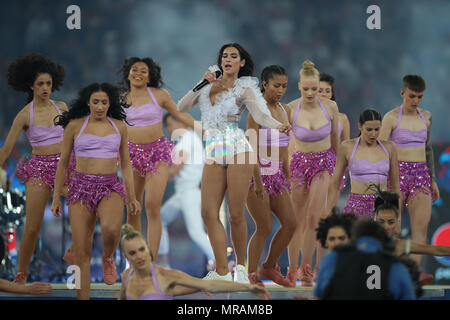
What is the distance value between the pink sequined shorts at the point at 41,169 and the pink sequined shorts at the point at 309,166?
5.97 feet

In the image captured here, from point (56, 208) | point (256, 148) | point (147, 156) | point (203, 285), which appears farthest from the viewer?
point (147, 156)

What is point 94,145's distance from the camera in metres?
Result: 5.52

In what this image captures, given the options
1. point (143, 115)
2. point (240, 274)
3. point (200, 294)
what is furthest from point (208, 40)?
point (200, 294)

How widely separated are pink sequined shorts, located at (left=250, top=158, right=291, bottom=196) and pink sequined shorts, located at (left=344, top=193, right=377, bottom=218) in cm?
54

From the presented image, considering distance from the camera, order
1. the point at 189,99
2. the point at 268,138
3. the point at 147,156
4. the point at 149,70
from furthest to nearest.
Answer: the point at 149,70 → the point at 147,156 → the point at 268,138 → the point at 189,99

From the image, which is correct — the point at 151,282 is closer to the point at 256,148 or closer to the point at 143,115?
the point at 256,148

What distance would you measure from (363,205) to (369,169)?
0.93ft

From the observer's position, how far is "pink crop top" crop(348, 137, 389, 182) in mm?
6223

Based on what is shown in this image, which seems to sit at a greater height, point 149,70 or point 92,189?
point 149,70

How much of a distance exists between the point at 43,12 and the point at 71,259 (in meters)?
3.83

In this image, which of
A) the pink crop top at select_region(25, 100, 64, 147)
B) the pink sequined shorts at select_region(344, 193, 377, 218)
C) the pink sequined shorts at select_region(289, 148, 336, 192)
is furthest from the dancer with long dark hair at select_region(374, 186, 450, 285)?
the pink crop top at select_region(25, 100, 64, 147)

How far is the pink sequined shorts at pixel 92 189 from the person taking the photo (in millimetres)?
5449

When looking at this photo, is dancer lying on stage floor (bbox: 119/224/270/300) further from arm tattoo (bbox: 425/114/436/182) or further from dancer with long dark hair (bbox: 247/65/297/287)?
arm tattoo (bbox: 425/114/436/182)

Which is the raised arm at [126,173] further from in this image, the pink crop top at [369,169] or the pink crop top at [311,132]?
the pink crop top at [369,169]
